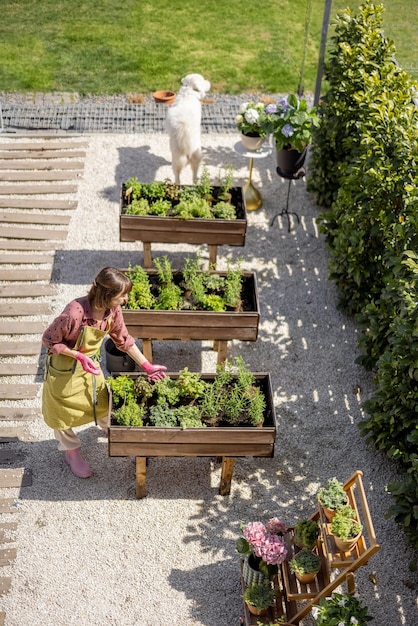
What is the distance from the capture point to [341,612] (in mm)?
4883

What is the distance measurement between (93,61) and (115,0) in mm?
2506

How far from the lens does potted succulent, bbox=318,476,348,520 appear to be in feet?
17.0

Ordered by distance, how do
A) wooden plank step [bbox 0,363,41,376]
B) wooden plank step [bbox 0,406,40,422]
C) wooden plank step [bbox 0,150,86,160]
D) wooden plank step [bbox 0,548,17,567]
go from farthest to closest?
wooden plank step [bbox 0,150,86,160], wooden plank step [bbox 0,363,41,376], wooden plank step [bbox 0,406,40,422], wooden plank step [bbox 0,548,17,567]

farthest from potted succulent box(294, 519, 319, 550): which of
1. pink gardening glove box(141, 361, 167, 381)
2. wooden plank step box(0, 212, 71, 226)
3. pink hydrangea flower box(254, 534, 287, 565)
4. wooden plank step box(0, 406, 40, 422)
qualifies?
wooden plank step box(0, 212, 71, 226)

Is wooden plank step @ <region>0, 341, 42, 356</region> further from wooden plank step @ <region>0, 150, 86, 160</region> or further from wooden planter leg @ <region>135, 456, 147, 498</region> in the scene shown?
wooden plank step @ <region>0, 150, 86, 160</region>

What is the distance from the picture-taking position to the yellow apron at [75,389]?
557cm

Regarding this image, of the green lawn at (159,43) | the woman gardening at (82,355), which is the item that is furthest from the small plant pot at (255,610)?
the green lawn at (159,43)

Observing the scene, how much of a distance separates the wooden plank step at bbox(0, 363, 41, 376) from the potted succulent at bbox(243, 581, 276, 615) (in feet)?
10.1

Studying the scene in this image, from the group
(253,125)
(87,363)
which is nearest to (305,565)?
(87,363)

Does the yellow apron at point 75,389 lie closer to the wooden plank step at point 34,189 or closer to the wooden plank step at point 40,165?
the wooden plank step at point 34,189

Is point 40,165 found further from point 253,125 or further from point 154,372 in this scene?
point 154,372

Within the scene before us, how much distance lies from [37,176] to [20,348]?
9.97 feet

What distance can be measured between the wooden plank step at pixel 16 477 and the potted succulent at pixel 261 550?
1.96 metres

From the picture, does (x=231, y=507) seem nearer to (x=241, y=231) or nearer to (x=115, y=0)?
(x=241, y=231)
